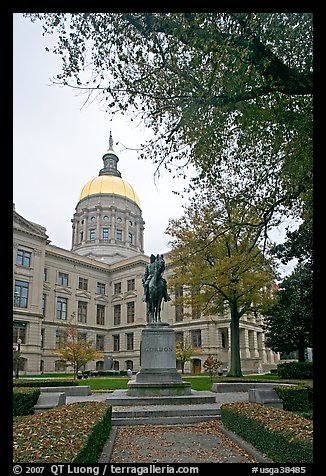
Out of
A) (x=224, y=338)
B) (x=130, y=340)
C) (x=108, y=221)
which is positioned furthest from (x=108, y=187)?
(x=224, y=338)

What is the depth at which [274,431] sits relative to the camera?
6.34 m

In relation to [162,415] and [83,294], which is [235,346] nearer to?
[162,415]

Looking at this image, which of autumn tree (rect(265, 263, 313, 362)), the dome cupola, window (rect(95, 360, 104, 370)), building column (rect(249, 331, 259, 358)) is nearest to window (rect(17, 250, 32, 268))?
window (rect(95, 360, 104, 370))

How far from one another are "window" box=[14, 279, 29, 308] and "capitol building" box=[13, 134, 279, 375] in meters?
0.11

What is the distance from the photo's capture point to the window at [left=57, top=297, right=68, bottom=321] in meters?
54.7

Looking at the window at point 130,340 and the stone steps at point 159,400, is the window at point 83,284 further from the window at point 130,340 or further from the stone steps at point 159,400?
the stone steps at point 159,400

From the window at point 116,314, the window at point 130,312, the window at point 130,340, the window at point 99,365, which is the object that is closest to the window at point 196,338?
the window at point 130,340

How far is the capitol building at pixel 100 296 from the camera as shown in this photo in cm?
4631

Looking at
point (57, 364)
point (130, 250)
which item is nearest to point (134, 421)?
point (57, 364)

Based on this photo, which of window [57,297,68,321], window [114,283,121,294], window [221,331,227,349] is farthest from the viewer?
window [114,283,121,294]

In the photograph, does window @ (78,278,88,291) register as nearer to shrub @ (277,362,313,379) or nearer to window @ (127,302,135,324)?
window @ (127,302,135,324)

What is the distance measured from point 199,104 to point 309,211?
507cm

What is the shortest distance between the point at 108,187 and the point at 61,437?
6886 centimetres
